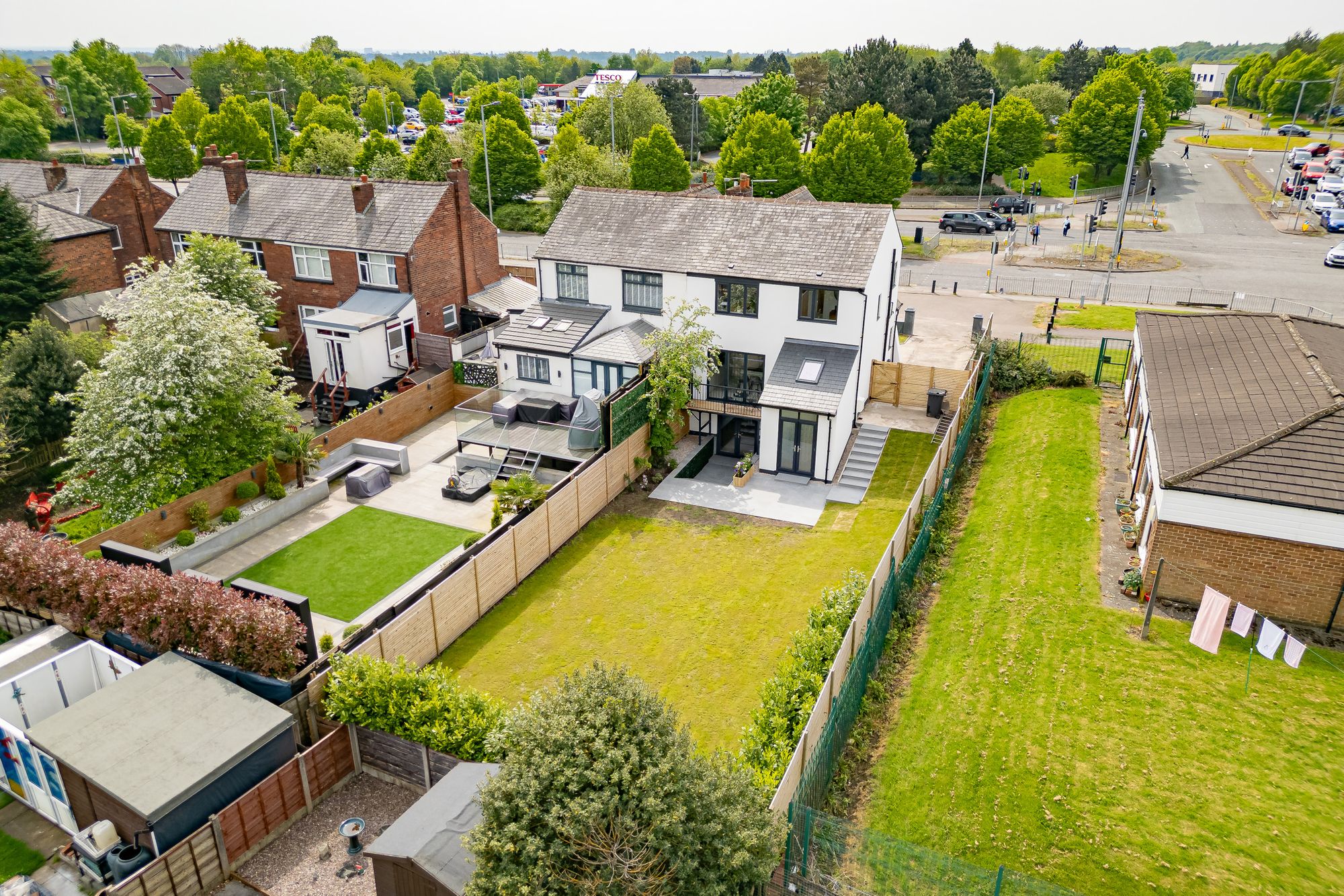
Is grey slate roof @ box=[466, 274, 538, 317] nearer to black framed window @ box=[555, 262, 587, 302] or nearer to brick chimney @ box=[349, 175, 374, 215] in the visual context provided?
black framed window @ box=[555, 262, 587, 302]

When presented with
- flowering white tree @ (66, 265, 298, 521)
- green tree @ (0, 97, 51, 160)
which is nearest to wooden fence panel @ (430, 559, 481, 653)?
flowering white tree @ (66, 265, 298, 521)


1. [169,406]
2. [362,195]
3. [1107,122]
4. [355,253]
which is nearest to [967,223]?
[1107,122]

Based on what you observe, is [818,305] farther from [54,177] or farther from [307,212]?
[54,177]

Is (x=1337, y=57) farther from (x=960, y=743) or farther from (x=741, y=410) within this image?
(x=960, y=743)

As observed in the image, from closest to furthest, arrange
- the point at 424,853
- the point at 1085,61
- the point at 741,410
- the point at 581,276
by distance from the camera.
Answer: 1. the point at 424,853
2. the point at 741,410
3. the point at 581,276
4. the point at 1085,61

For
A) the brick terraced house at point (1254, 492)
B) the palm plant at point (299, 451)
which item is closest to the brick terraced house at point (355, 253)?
the palm plant at point (299, 451)

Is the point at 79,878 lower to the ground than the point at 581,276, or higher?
lower

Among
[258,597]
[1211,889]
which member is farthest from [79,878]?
[1211,889]
